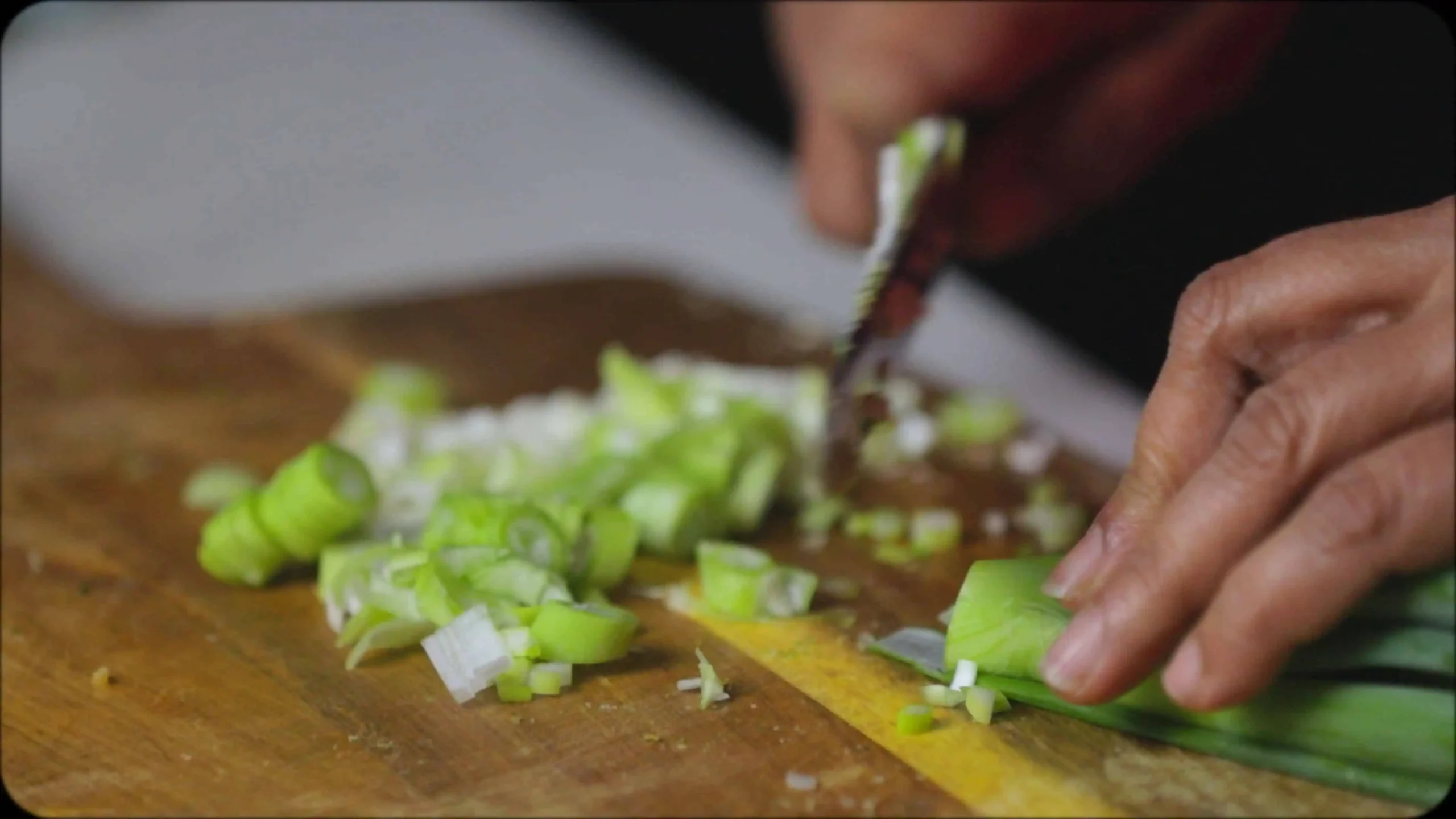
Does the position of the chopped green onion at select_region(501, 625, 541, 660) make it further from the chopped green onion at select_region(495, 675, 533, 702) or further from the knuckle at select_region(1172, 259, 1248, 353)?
the knuckle at select_region(1172, 259, 1248, 353)

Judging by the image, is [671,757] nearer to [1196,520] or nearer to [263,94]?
[1196,520]

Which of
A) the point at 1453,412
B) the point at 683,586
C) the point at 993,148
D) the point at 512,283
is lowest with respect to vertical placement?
the point at 683,586

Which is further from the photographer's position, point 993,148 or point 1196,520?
point 993,148

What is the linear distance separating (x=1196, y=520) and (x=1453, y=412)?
0.67 ft

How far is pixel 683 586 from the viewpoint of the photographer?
5.95 ft

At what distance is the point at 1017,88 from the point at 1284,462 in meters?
1.25

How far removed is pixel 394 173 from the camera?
405 cm

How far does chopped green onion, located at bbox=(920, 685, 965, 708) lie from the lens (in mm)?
1466

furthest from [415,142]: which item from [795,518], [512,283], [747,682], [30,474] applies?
[747,682]

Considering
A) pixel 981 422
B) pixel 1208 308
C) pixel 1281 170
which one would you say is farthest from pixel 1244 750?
pixel 1281 170

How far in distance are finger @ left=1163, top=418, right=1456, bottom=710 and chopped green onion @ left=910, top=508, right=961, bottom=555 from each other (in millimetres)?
711

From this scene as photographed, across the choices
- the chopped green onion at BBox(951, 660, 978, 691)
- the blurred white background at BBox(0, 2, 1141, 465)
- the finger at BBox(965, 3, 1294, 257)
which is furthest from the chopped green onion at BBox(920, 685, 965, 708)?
the finger at BBox(965, 3, 1294, 257)

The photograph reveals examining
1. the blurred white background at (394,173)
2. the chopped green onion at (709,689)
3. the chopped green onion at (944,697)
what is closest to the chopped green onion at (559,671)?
the chopped green onion at (709,689)

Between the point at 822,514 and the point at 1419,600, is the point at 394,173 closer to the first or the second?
the point at 822,514
